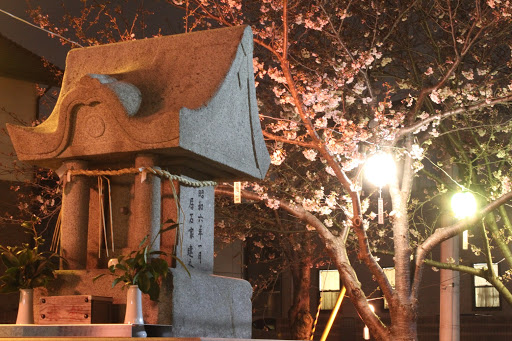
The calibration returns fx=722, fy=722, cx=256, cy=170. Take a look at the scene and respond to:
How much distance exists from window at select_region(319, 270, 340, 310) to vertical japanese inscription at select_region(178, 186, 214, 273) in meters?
19.6

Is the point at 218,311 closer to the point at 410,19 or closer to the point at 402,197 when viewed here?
the point at 402,197

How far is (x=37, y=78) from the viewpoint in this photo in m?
21.6

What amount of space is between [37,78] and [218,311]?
56.8 ft

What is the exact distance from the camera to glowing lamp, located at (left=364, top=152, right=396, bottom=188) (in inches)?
557

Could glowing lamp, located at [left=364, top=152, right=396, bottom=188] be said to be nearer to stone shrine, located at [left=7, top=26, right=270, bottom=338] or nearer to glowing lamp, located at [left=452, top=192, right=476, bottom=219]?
glowing lamp, located at [left=452, top=192, right=476, bottom=219]

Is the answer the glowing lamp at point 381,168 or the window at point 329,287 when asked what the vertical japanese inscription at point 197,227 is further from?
the window at point 329,287

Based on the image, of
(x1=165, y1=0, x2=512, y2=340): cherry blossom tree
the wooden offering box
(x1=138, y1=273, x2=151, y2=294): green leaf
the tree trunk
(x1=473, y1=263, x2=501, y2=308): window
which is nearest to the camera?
(x1=138, y1=273, x2=151, y2=294): green leaf

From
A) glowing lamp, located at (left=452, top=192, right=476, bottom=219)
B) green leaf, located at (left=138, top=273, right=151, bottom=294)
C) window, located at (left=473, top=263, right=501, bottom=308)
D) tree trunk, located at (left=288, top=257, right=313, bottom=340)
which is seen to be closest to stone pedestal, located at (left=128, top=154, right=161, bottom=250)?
green leaf, located at (left=138, top=273, right=151, bottom=294)

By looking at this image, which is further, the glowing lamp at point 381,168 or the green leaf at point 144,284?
the glowing lamp at point 381,168

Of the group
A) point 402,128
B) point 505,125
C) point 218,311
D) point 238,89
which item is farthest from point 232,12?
point 218,311

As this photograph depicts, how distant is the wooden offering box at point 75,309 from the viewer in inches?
203

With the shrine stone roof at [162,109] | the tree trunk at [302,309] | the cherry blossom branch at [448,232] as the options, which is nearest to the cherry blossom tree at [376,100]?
the cherry blossom branch at [448,232]

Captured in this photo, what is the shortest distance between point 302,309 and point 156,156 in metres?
16.1

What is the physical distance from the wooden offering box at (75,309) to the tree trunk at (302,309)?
52.4 feet
